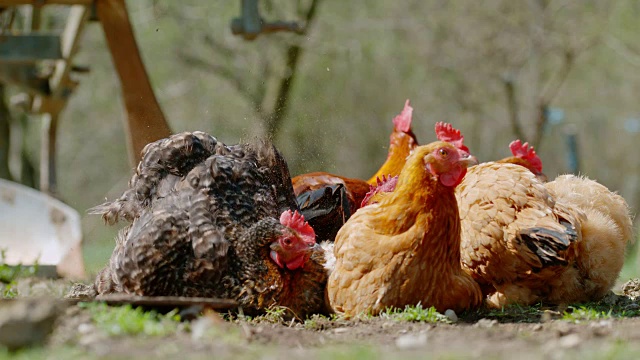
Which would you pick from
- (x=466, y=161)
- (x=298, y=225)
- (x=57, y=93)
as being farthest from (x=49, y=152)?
(x=466, y=161)

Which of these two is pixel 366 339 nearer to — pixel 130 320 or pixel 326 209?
pixel 130 320

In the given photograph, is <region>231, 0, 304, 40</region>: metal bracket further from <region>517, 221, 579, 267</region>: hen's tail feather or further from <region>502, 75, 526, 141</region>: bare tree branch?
<region>502, 75, 526, 141</region>: bare tree branch

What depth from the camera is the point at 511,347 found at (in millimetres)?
3246

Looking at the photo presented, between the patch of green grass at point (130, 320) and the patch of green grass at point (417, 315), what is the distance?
1.33 meters

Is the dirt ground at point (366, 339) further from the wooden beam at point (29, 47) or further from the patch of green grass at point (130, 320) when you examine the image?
the wooden beam at point (29, 47)

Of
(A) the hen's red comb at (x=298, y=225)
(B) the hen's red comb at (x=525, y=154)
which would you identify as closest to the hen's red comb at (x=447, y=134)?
(B) the hen's red comb at (x=525, y=154)

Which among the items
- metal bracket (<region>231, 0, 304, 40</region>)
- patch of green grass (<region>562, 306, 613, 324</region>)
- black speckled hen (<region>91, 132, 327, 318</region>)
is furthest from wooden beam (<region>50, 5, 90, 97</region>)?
patch of green grass (<region>562, 306, 613, 324</region>)

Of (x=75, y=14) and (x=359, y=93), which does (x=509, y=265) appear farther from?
(x=359, y=93)

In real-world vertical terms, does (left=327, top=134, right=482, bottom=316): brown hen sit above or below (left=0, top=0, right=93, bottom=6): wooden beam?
below

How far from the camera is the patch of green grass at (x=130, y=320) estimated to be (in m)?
3.42

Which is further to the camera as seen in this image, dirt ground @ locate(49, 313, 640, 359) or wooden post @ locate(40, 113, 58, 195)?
wooden post @ locate(40, 113, 58, 195)

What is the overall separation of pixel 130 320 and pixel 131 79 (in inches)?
192

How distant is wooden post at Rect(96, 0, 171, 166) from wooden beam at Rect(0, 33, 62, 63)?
1.47 meters

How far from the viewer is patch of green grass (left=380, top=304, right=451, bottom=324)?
4.48m
